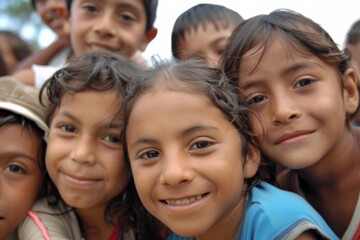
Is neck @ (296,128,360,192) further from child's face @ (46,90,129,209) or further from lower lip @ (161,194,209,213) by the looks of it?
child's face @ (46,90,129,209)

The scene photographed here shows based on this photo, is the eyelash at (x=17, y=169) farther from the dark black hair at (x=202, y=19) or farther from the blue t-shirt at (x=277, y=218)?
the dark black hair at (x=202, y=19)

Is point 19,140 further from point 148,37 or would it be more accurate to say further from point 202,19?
point 202,19

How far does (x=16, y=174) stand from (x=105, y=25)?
3.66 ft

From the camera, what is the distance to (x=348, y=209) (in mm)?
1984

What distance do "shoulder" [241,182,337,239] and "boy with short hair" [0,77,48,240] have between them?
0.99 m

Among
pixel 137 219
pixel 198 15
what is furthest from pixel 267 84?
pixel 198 15

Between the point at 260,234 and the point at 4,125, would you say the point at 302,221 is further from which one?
the point at 4,125

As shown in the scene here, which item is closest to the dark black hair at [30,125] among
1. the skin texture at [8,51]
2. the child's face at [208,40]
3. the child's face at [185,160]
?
the child's face at [185,160]

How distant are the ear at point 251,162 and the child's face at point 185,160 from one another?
9 centimetres

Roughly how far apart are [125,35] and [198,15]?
58 centimetres

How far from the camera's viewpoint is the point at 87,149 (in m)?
1.86

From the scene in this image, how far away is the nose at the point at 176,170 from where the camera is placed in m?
1.48

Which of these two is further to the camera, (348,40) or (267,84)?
(348,40)

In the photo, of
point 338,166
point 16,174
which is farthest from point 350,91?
point 16,174
